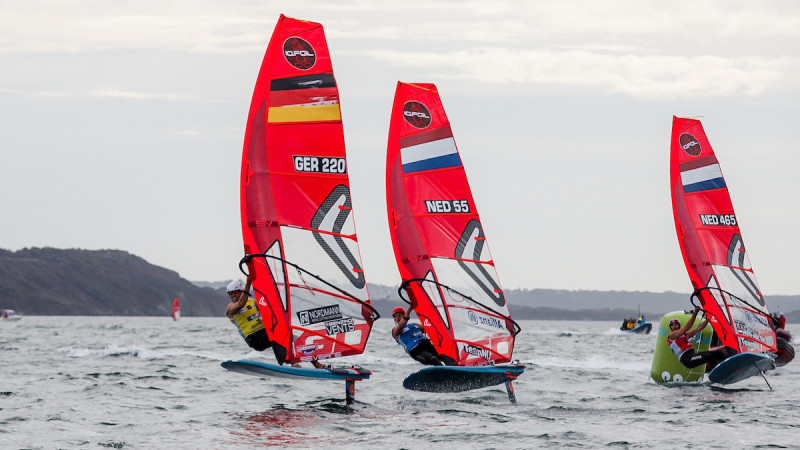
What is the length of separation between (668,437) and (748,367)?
638 centimetres

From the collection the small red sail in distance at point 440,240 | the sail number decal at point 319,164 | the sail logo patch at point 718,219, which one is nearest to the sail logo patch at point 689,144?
the sail logo patch at point 718,219

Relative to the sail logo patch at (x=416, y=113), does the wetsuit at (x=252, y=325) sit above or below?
below

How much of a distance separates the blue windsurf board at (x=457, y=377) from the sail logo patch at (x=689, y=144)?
6960 millimetres

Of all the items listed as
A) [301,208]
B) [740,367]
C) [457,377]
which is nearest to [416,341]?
[457,377]

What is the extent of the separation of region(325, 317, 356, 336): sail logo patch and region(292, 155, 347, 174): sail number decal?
2.25 m

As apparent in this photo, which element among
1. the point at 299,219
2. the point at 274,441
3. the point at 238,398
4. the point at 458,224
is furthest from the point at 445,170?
the point at 274,441

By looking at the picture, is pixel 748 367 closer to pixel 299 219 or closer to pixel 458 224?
pixel 458 224

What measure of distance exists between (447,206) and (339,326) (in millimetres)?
3386

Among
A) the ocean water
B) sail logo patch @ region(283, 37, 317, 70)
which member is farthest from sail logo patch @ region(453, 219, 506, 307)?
sail logo patch @ region(283, 37, 317, 70)

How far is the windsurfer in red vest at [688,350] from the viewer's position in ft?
62.1

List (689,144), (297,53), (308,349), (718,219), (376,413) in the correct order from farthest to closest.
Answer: (689,144)
(718,219)
(297,53)
(376,413)
(308,349)

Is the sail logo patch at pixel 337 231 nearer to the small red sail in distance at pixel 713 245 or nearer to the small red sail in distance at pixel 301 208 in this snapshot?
the small red sail in distance at pixel 301 208

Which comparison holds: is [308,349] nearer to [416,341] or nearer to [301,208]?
[301,208]

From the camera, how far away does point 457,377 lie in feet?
52.6
